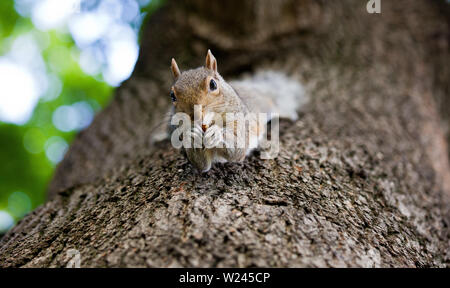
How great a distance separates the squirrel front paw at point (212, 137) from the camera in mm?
1754

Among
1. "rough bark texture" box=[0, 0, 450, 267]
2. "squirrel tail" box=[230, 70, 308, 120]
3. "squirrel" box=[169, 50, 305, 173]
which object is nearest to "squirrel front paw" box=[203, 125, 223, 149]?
"squirrel" box=[169, 50, 305, 173]

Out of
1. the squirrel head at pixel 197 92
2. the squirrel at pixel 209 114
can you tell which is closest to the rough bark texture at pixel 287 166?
the squirrel at pixel 209 114

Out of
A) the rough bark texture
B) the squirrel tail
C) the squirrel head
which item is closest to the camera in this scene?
the rough bark texture

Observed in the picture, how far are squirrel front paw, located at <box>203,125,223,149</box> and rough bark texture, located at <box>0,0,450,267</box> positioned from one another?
189 millimetres

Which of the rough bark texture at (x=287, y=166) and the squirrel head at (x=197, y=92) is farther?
the squirrel head at (x=197, y=92)

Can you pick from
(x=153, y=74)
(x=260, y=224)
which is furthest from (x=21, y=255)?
(x=153, y=74)

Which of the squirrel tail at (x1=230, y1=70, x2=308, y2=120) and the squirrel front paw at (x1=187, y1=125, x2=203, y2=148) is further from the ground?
the squirrel tail at (x1=230, y1=70, x2=308, y2=120)

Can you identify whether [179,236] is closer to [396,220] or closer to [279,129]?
[396,220]

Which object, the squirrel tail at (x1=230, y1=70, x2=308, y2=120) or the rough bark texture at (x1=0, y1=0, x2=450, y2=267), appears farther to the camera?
the squirrel tail at (x1=230, y1=70, x2=308, y2=120)

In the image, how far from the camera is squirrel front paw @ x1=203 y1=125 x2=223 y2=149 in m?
1.75

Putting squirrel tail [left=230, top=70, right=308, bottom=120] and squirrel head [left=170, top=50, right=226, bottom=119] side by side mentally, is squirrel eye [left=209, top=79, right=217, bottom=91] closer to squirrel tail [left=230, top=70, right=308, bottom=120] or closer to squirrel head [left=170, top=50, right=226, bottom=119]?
squirrel head [left=170, top=50, right=226, bottom=119]

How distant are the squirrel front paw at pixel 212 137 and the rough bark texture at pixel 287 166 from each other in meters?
0.19

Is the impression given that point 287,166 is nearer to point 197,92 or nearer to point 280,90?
point 197,92

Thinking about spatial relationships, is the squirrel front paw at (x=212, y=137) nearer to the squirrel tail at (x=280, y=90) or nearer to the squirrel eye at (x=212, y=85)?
the squirrel eye at (x=212, y=85)
